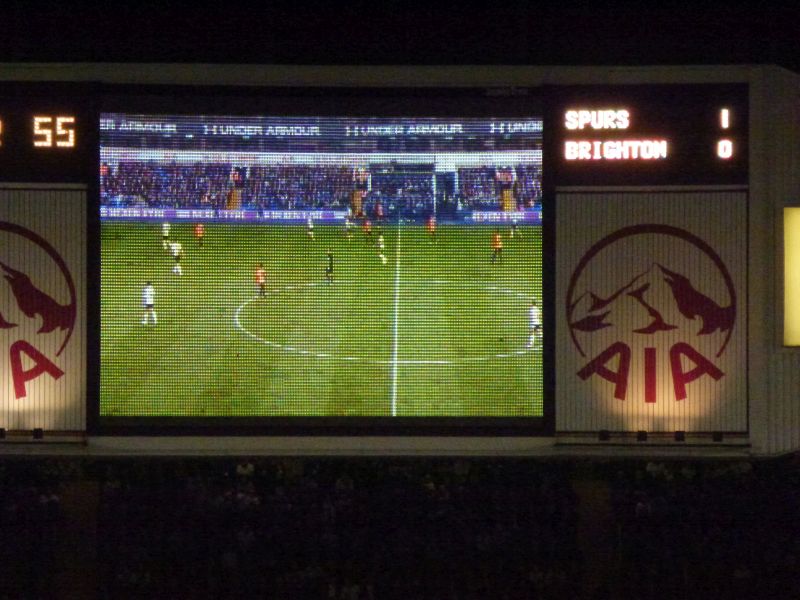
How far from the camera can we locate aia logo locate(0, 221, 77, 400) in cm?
916

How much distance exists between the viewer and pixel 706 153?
30.1 feet

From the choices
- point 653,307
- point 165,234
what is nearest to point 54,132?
point 165,234

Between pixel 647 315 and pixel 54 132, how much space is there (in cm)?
525

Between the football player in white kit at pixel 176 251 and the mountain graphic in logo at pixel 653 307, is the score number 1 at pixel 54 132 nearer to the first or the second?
the football player in white kit at pixel 176 251

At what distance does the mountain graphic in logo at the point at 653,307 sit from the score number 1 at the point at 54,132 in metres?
4.50

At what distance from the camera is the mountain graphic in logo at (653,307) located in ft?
30.2

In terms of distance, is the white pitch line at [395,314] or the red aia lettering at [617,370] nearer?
the red aia lettering at [617,370]

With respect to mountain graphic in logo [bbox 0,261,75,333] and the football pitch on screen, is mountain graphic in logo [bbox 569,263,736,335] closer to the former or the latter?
the football pitch on screen

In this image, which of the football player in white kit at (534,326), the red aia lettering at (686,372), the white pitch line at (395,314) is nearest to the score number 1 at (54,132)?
the white pitch line at (395,314)

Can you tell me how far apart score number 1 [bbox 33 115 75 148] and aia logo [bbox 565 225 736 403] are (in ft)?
14.5

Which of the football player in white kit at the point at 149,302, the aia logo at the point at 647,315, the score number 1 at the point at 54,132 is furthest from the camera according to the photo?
the football player in white kit at the point at 149,302

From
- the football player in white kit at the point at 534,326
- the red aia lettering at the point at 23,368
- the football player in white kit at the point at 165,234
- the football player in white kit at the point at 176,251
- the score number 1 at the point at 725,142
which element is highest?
the score number 1 at the point at 725,142

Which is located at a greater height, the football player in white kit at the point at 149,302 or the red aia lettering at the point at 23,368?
the football player in white kit at the point at 149,302

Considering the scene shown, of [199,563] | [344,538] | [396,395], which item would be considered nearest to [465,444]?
[396,395]
